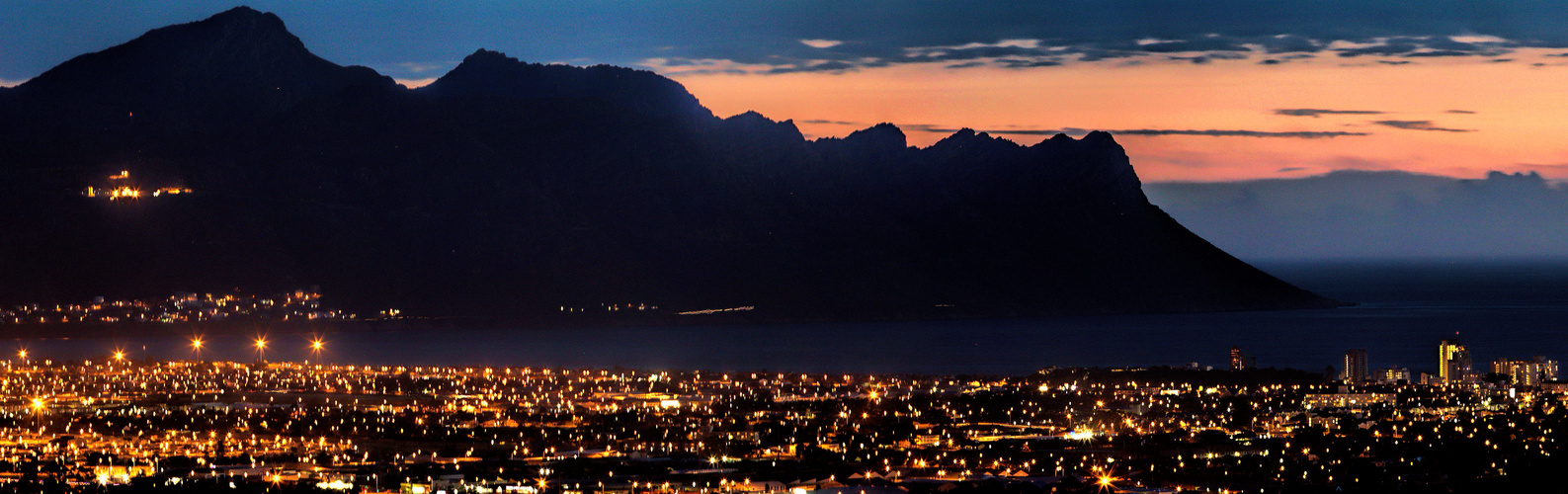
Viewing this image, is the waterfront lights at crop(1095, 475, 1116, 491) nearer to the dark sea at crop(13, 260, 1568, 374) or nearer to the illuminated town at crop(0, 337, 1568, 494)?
the illuminated town at crop(0, 337, 1568, 494)

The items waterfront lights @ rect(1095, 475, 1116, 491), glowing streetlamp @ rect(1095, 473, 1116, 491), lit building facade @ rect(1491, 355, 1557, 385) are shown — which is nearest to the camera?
glowing streetlamp @ rect(1095, 473, 1116, 491)

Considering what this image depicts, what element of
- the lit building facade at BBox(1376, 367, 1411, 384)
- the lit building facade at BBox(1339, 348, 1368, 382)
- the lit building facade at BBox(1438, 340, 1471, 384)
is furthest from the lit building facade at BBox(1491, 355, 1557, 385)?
the lit building facade at BBox(1339, 348, 1368, 382)

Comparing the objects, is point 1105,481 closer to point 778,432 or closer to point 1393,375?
point 778,432

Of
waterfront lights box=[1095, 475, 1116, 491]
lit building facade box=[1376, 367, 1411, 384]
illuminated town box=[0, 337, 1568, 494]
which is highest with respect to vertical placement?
lit building facade box=[1376, 367, 1411, 384]

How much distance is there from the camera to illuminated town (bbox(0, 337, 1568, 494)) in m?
74.8

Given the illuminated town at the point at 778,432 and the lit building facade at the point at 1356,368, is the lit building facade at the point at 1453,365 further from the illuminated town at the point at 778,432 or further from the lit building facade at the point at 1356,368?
the lit building facade at the point at 1356,368

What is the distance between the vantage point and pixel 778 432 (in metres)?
92.2

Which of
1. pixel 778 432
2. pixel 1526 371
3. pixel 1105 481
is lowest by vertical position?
pixel 1105 481

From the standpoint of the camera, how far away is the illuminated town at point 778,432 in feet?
245

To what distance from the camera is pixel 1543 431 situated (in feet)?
284

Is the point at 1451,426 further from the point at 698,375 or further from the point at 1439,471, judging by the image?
the point at 698,375

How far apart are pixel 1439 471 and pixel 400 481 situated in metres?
39.2

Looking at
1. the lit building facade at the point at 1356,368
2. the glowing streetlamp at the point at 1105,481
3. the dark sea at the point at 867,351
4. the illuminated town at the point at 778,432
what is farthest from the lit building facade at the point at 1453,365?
the glowing streetlamp at the point at 1105,481

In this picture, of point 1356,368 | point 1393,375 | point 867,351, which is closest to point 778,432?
point 1356,368
